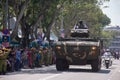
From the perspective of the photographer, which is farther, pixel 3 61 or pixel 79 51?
pixel 79 51

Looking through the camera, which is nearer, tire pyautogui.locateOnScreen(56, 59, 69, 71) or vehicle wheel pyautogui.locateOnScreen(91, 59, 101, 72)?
vehicle wheel pyautogui.locateOnScreen(91, 59, 101, 72)

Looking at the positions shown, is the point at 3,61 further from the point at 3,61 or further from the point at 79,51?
the point at 79,51

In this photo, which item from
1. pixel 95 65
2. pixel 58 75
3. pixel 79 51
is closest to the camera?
pixel 58 75

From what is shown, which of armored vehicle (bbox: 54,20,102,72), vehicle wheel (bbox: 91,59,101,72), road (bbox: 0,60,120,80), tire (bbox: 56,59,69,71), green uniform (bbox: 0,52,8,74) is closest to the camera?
road (bbox: 0,60,120,80)

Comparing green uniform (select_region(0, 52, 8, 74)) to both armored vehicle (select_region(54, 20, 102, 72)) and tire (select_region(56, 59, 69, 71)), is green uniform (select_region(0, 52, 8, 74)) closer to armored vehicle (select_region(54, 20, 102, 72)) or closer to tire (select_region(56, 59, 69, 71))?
armored vehicle (select_region(54, 20, 102, 72))

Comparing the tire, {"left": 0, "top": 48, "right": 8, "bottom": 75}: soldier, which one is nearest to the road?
{"left": 0, "top": 48, "right": 8, "bottom": 75}: soldier

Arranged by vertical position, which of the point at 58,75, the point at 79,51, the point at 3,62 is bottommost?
the point at 58,75

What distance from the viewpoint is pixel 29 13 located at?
53000mm

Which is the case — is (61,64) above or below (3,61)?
below

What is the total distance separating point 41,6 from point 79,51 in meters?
16.0

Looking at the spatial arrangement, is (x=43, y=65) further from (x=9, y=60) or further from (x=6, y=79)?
(x=6, y=79)

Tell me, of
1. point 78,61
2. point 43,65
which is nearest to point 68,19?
point 43,65

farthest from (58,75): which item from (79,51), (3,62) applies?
(79,51)

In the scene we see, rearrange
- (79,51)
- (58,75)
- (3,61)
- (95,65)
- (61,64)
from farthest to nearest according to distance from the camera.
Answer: (61,64) → (95,65) → (79,51) → (3,61) → (58,75)
